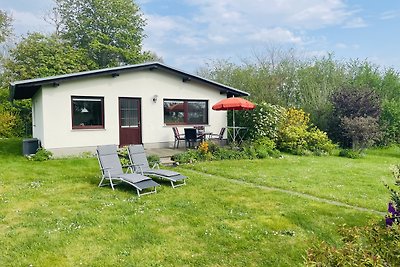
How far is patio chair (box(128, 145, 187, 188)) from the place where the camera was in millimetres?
8023

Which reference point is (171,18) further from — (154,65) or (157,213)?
(157,213)

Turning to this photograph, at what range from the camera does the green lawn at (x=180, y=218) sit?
4.26 m

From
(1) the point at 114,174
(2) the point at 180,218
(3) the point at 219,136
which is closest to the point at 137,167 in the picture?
(1) the point at 114,174

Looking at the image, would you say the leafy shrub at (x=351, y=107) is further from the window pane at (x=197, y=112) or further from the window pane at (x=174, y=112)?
the window pane at (x=174, y=112)

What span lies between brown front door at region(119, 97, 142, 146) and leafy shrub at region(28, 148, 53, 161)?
2.94 m

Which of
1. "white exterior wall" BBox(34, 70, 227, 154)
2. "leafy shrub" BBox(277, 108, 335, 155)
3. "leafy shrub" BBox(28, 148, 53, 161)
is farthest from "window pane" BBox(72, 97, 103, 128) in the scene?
"leafy shrub" BBox(277, 108, 335, 155)

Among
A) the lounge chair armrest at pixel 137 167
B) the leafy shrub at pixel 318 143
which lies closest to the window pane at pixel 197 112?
the leafy shrub at pixel 318 143

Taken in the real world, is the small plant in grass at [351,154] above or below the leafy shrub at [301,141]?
below

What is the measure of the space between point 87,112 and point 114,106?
1118 mm

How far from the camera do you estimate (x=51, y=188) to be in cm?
777

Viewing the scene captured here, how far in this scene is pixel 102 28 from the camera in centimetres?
3161

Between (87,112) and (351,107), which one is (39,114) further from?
(351,107)

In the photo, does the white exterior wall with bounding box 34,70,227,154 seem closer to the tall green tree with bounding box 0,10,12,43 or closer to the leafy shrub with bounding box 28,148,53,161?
the leafy shrub with bounding box 28,148,53,161

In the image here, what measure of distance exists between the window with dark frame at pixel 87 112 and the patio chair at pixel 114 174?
5401mm
